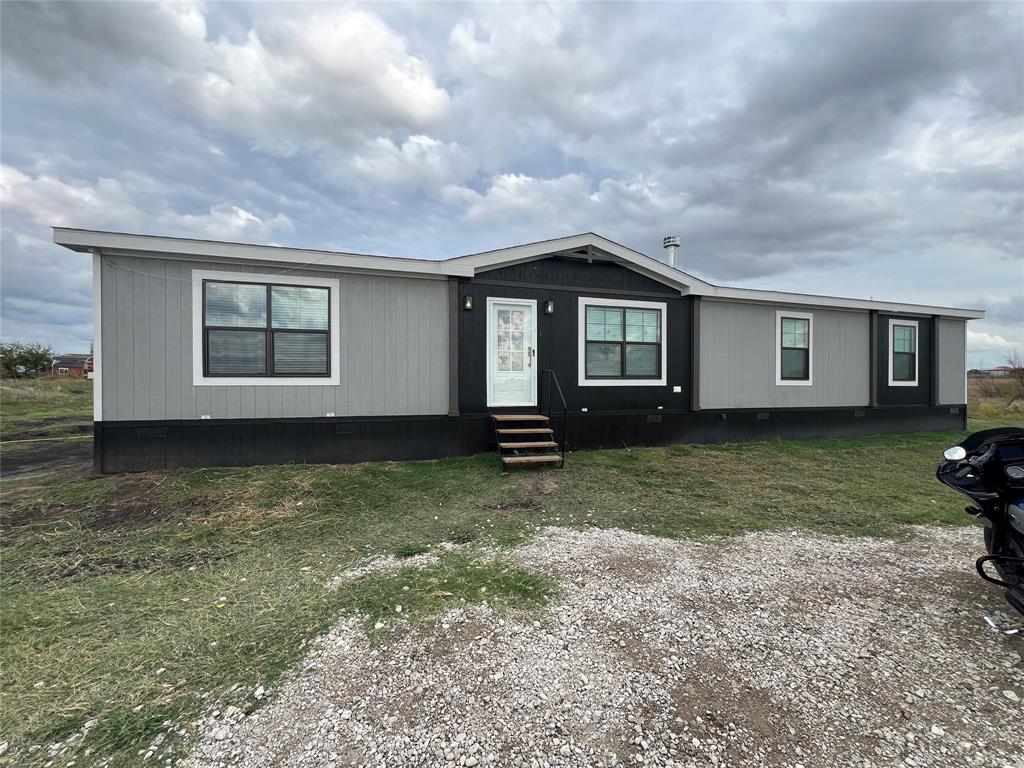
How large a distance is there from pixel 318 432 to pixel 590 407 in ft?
14.4

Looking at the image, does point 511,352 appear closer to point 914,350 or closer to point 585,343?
point 585,343

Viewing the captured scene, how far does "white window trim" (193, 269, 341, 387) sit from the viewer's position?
5750 millimetres

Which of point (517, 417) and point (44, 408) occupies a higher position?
point (517, 417)

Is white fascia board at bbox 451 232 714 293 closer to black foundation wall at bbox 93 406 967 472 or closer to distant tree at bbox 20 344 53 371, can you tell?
black foundation wall at bbox 93 406 967 472

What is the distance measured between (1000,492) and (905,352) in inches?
409

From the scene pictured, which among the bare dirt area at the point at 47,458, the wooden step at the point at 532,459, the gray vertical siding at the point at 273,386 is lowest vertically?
the bare dirt area at the point at 47,458

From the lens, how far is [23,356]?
18.5m

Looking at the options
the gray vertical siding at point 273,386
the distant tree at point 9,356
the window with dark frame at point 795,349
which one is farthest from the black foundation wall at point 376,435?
the distant tree at point 9,356

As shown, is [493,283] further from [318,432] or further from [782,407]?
[782,407]

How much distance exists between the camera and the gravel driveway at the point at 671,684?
5.11 feet

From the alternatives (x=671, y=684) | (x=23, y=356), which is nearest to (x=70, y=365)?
(x=23, y=356)

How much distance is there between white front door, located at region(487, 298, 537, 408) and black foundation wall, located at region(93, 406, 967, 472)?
558 millimetres

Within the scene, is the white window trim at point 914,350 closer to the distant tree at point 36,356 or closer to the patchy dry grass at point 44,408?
the patchy dry grass at point 44,408

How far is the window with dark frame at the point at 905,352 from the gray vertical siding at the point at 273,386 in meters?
10.5
